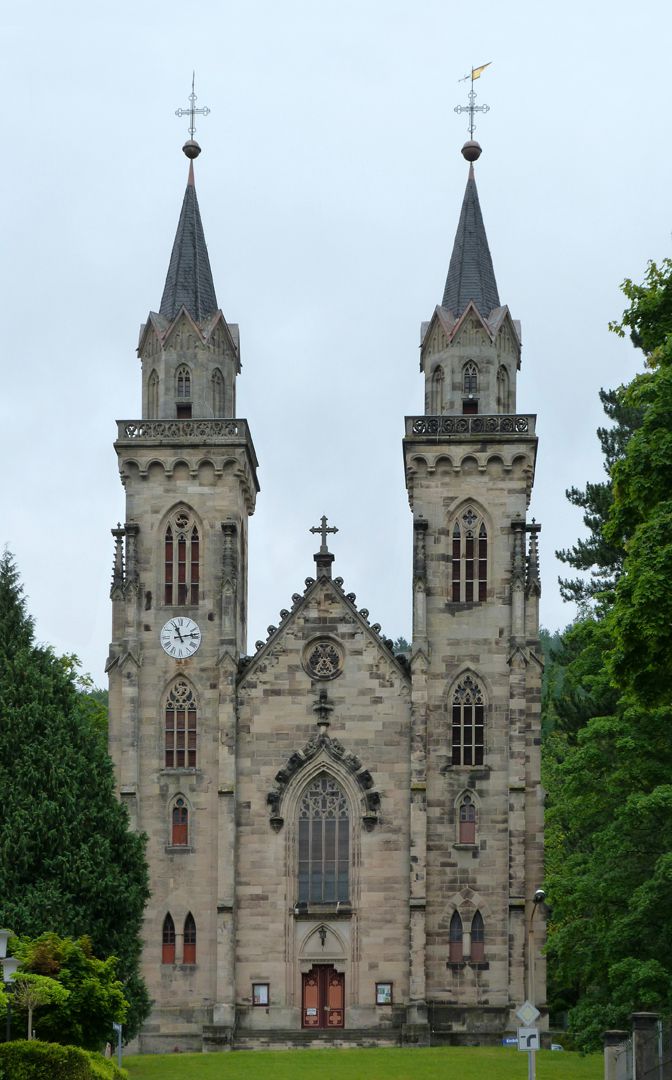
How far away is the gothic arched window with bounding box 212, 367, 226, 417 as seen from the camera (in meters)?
70.4

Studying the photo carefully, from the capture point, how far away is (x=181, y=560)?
68.2m

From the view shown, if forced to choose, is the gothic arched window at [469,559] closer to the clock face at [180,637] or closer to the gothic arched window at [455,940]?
the clock face at [180,637]

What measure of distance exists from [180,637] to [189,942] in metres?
10.2

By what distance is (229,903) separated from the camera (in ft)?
212

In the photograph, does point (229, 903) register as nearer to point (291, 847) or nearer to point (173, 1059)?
point (291, 847)

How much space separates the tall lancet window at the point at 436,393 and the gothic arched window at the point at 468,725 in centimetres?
999

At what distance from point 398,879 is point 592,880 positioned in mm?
15538

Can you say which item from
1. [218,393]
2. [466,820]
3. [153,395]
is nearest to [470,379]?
[218,393]

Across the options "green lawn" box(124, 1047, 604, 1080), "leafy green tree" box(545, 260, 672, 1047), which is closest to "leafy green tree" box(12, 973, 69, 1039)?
"leafy green tree" box(545, 260, 672, 1047)

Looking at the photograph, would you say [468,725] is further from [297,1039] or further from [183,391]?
[183,391]

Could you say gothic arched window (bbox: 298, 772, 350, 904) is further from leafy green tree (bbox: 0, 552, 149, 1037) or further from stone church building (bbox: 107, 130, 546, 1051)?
leafy green tree (bbox: 0, 552, 149, 1037)

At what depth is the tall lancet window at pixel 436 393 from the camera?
69938 millimetres

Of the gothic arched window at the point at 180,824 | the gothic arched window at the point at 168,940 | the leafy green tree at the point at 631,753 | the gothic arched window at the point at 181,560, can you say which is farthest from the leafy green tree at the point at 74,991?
the gothic arched window at the point at 181,560

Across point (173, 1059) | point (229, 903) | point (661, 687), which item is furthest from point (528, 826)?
point (661, 687)
